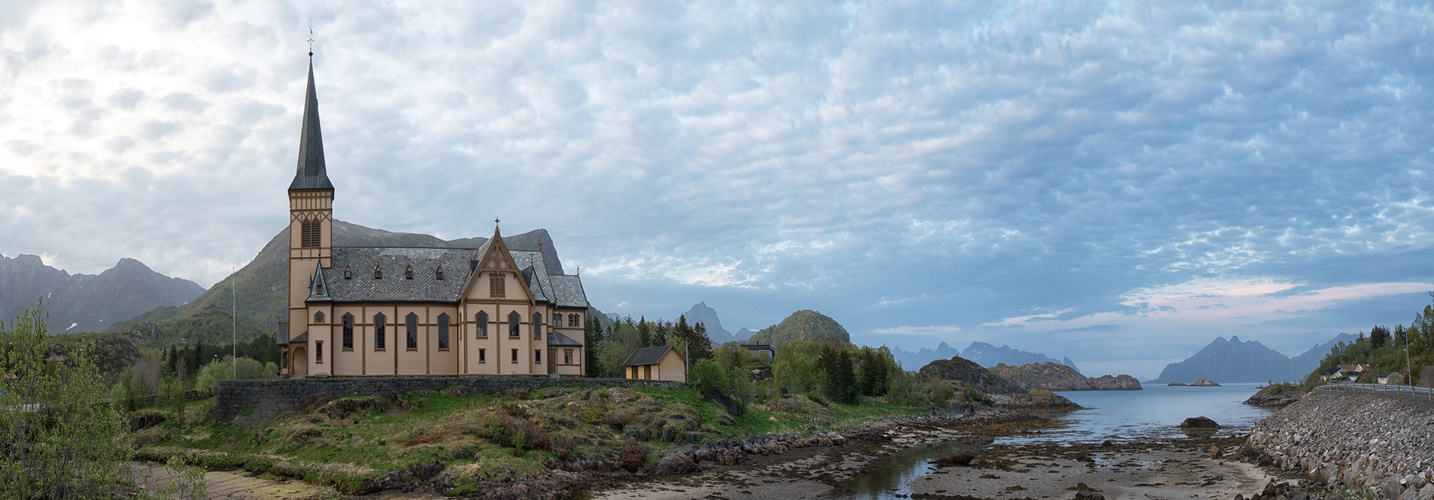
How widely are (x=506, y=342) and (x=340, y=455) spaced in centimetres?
2199

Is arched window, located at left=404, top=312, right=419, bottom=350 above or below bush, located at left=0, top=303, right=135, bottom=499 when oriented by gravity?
above

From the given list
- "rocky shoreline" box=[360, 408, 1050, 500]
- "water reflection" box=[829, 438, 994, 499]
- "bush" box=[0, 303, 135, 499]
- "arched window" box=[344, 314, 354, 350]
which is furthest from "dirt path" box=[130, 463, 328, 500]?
"water reflection" box=[829, 438, 994, 499]

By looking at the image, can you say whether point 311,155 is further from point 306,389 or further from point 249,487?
Answer: point 249,487

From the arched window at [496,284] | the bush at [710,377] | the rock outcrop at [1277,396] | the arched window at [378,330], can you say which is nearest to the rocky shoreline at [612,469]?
the bush at [710,377]

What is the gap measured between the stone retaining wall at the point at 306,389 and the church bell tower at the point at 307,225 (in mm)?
12577

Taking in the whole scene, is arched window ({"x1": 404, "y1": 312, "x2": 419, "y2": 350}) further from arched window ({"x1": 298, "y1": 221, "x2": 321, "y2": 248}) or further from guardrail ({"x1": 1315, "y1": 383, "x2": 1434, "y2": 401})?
guardrail ({"x1": 1315, "y1": 383, "x2": 1434, "y2": 401})

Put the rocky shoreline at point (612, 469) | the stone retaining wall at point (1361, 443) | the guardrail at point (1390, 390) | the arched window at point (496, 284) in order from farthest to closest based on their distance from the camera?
the arched window at point (496, 284), the guardrail at point (1390, 390), the rocky shoreline at point (612, 469), the stone retaining wall at point (1361, 443)

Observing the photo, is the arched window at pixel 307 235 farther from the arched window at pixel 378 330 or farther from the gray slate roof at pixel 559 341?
the gray slate roof at pixel 559 341

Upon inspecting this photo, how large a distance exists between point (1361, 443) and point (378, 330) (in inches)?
2456

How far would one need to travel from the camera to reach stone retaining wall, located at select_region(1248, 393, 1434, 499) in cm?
3189

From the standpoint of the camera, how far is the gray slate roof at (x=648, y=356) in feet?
237

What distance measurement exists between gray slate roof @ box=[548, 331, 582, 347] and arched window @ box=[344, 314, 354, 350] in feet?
48.9

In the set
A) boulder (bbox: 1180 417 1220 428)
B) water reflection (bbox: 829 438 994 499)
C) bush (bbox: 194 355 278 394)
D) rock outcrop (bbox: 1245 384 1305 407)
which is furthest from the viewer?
rock outcrop (bbox: 1245 384 1305 407)

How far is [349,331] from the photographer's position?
62875mm
